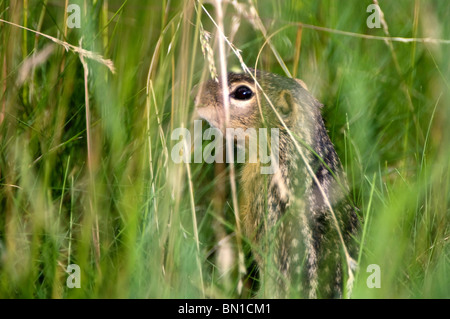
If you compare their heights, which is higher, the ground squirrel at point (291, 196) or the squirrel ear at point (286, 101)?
the squirrel ear at point (286, 101)

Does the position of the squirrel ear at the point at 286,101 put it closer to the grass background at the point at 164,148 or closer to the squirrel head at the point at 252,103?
the squirrel head at the point at 252,103

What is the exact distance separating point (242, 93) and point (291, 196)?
587mm

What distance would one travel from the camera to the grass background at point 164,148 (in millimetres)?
2225

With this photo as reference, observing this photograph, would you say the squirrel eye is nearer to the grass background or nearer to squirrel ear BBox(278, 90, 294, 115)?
squirrel ear BBox(278, 90, 294, 115)

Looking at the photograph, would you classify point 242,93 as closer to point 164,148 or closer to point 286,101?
point 286,101

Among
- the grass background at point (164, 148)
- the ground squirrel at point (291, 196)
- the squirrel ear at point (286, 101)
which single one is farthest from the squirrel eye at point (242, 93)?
the grass background at point (164, 148)

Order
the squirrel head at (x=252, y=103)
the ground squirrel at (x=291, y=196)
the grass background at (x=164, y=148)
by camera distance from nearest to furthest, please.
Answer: the grass background at (x=164, y=148)
the ground squirrel at (x=291, y=196)
the squirrel head at (x=252, y=103)

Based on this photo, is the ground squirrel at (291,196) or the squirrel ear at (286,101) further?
the squirrel ear at (286,101)

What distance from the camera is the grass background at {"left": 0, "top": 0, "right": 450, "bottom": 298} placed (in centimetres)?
222

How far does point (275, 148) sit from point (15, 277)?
125 centimetres

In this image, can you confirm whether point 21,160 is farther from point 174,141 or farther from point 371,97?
point 371,97

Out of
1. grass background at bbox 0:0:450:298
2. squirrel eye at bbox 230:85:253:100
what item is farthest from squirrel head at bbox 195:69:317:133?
grass background at bbox 0:0:450:298

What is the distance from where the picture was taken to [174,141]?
2.79 m

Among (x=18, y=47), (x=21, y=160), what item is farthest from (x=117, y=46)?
(x=21, y=160)
